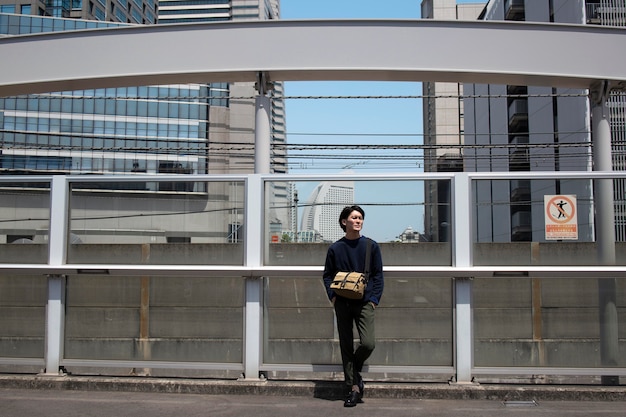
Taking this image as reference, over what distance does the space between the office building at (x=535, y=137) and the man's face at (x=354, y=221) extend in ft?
4.18

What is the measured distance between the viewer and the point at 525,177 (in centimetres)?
593

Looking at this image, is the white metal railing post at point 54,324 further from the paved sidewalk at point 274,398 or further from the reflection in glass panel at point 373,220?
the reflection in glass panel at point 373,220

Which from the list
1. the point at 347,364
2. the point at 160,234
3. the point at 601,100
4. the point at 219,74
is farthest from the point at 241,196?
the point at 601,100

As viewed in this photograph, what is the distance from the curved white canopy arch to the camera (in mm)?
8789

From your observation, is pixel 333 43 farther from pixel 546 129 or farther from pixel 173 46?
pixel 546 129

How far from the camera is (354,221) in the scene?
18.8 feet

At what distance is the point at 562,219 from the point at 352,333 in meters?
2.33

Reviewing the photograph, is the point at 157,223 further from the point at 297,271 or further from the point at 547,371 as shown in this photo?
the point at 547,371

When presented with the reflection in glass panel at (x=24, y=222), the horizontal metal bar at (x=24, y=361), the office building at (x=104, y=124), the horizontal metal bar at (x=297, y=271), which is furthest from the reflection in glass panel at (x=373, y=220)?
the office building at (x=104, y=124)

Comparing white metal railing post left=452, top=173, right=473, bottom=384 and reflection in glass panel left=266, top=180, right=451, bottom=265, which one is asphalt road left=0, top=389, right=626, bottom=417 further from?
reflection in glass panel left=266, top=180, right=451, bottom=265

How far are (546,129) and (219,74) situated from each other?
3272 centimetres

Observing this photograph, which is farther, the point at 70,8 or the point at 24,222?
the point at 70,8

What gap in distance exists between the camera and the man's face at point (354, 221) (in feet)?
18.8

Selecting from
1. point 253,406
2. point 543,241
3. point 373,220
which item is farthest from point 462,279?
point 253,406
